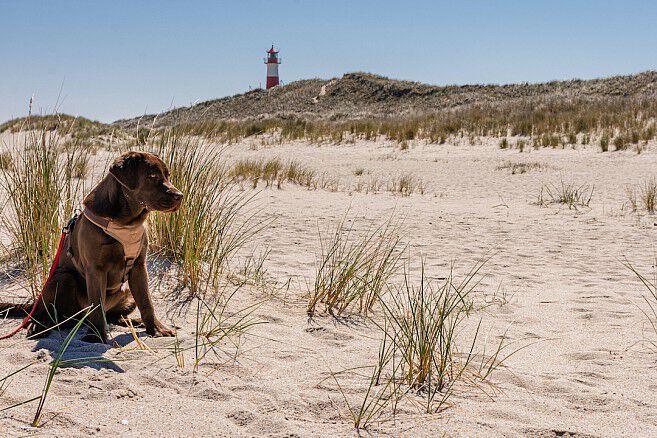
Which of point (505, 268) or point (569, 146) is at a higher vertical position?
point (569, 146)

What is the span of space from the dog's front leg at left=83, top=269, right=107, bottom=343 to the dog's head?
1.49ft

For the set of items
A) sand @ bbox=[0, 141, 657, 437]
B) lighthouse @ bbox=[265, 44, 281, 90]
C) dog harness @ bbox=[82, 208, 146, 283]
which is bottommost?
sand @ bbox=[0, 141, 657, 437]

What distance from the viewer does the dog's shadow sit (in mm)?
2791

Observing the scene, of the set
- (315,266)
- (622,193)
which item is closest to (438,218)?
(315,266)

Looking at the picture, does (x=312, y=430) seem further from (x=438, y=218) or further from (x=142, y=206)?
(x=438, y=218)

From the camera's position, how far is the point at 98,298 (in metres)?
3.00

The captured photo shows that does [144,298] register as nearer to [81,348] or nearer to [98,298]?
[98,298]

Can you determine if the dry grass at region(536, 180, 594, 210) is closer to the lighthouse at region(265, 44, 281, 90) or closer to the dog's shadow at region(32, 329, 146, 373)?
the dog's shadow at region(32, 329, 146, 373)

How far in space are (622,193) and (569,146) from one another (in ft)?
21.4

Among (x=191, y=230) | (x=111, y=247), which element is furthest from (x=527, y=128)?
(x=111, y=247)

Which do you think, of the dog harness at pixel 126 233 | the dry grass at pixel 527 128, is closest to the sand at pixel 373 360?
the dog harness at pixel 126 233

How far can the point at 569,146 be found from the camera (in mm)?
16781

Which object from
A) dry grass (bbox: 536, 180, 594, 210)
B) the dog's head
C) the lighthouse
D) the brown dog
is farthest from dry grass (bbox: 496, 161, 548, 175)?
the lighthouse

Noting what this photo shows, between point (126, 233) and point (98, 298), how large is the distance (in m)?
0.36
